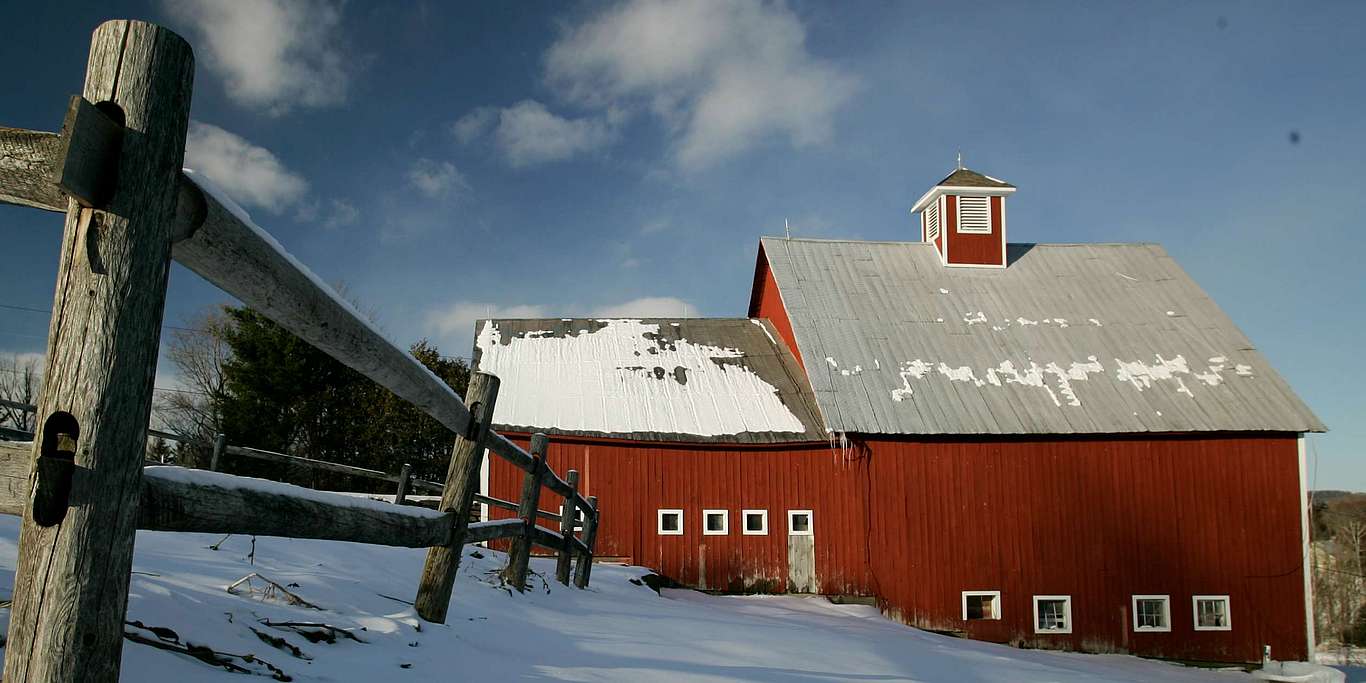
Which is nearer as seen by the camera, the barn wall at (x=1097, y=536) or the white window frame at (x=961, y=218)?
the barn wall at (x=1097, y=536)

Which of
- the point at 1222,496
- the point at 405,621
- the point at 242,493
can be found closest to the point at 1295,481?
the point at 1222,496

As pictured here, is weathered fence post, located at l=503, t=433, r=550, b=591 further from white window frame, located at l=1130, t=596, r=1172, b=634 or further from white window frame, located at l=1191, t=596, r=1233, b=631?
white window frame, located at l=1191, t=596, r=1233, b=631

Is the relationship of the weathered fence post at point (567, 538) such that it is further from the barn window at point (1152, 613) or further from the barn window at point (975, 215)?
the barn window at point (975, 215)

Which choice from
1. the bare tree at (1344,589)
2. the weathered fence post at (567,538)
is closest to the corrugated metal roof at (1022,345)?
the weathered fence post at (567,538)

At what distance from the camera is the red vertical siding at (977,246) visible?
66.5 feet

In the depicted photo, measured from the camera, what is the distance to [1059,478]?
51.8 ft

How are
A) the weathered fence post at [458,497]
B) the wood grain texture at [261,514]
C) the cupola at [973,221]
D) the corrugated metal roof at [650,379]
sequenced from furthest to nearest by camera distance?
the cupola at [973,221]
the corrugated metal roof at [650,379]
the weathered fence post at [458,497]
the wood grain texture at [261,514]

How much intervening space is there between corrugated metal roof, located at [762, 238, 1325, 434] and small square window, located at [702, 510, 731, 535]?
101 inches

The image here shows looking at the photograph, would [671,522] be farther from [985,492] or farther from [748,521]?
[985,492]

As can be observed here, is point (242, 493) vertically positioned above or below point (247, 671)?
above

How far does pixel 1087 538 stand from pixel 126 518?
16.6 metres

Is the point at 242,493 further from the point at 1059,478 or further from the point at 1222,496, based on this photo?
the point at 1222,496

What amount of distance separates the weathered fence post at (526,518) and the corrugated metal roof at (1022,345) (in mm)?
9652

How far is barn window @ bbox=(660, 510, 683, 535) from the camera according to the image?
15828 mm
